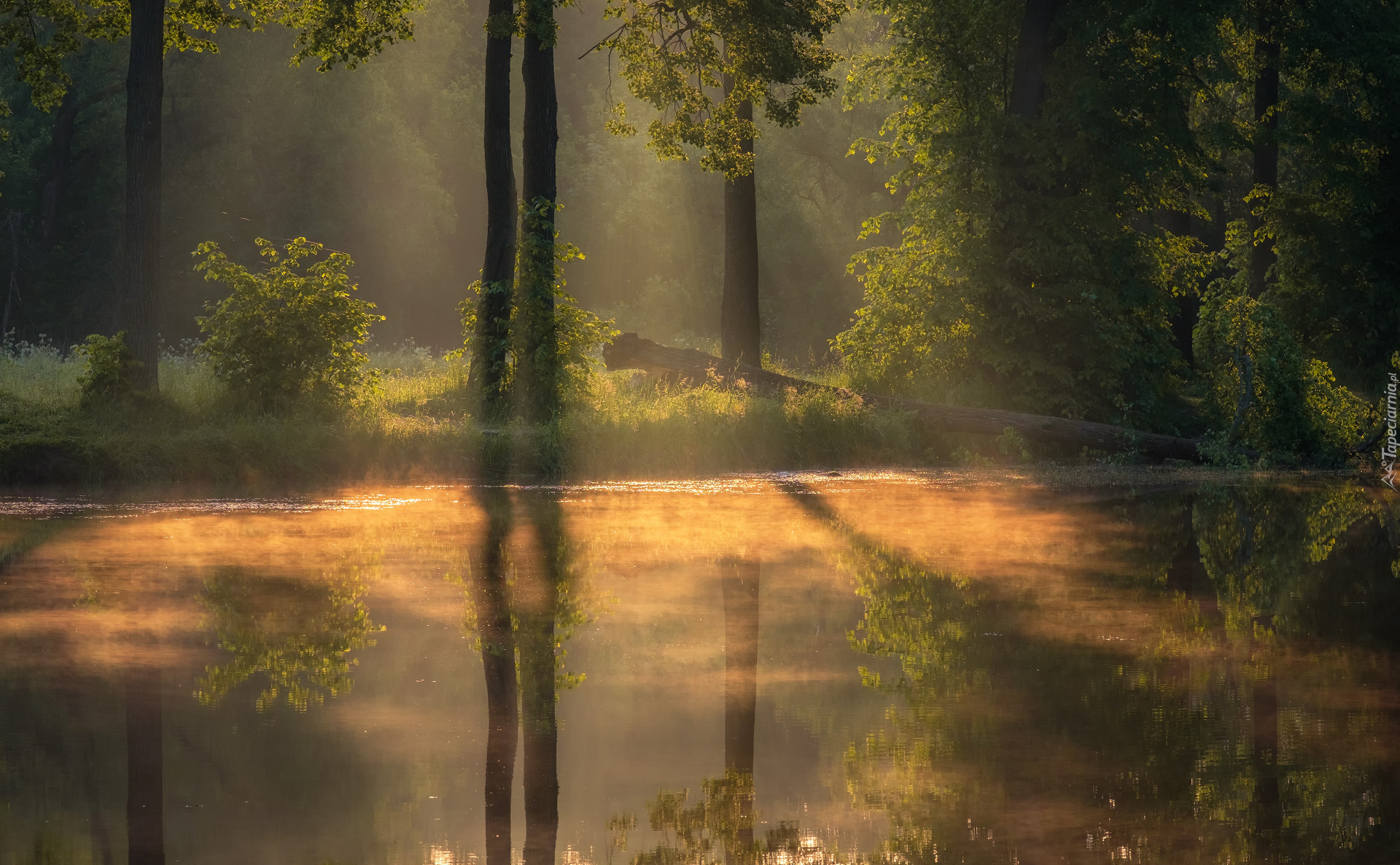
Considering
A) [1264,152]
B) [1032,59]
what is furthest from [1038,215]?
[1264,152]

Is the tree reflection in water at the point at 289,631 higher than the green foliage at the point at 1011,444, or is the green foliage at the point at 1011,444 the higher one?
the green foliage at the point at 1011,444

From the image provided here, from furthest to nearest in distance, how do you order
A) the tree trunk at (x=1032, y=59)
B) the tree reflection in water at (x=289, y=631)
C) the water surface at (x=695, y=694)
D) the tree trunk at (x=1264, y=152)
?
the tree trunk at (x=1264, y=152) < the tree trunk at (x=1032, y=59) < the tree reflection in water at (x=289, y=631) < the water surface at (x=695, y=694)

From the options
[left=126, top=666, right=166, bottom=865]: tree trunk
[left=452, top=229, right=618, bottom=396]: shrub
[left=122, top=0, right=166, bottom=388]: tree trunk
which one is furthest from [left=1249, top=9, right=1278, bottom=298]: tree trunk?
[left=126, top=666, right=166, bottom=865]: tree trunk

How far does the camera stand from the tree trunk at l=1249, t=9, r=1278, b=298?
30141 millimetres

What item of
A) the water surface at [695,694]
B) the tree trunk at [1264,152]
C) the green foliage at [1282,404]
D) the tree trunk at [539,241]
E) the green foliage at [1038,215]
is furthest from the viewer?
the tree trunk at [1264,152]

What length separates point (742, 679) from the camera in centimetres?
826

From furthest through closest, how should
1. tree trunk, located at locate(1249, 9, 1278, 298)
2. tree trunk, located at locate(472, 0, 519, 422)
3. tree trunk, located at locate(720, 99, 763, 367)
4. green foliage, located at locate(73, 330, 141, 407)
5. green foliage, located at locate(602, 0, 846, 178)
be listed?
tree trunk, located at locate(1249, 9, 1278, 298) → tree trunk, located at locate(720, 99, 763, 367) → tree trunk, located at locate(472, 0, 519, 422) → green foliage, located at locate(602, 0, 846, 178) → green foliage, located at locate(73, 330, 141, 407)

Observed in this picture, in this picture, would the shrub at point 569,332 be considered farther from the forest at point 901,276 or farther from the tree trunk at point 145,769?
the tree trunk at point 145,769

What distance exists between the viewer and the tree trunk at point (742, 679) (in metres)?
5.90

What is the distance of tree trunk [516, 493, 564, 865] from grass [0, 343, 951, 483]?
567 cm

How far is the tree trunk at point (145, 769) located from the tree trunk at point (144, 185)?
1292 centimetres

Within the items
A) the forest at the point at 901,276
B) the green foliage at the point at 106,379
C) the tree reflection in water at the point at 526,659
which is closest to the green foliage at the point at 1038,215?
the forest at the point at 901,276

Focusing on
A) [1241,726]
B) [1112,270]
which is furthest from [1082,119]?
[1241,726]

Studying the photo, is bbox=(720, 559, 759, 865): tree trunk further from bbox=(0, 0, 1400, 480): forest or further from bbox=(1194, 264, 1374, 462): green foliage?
bbox=(1194, 264, 1374, 462): green foliage
